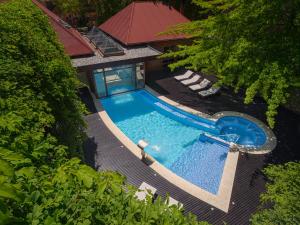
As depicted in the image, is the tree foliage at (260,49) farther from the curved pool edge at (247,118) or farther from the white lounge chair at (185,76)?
the white lounge chair at (185,76)

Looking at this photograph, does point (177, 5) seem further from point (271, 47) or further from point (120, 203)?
point (120, 203)

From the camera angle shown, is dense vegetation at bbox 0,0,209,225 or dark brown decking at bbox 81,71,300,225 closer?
dense vegetation at bbox 0,0,209,225

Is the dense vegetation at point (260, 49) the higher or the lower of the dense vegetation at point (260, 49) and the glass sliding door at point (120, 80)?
the higher

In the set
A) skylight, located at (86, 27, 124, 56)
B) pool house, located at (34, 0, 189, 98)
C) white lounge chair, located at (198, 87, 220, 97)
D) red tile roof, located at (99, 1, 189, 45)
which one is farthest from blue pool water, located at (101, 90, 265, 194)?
red tile roof, located at (99, 1, 189, 45)

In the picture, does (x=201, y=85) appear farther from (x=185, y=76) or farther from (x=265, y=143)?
(x=265, y=143)

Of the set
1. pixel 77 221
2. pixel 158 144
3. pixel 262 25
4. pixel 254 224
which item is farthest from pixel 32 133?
pixel 262 25

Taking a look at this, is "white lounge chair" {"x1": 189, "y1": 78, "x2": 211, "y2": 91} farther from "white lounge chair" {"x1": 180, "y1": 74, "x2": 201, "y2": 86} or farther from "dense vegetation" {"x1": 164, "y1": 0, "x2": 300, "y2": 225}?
"dense vegetation" {"x1": 164, "y1": 0, "x2": 300, "y2": 225}

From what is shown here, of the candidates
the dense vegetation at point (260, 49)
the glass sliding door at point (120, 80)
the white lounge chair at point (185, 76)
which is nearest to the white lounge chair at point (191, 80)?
the white lounge chair at point (185, 76)
